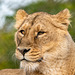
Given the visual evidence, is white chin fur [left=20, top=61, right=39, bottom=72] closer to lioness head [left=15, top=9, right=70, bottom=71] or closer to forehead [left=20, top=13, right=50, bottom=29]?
lioness head [left=15, top=9, right=70, bottom=71]

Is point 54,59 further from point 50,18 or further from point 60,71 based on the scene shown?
point 50,18

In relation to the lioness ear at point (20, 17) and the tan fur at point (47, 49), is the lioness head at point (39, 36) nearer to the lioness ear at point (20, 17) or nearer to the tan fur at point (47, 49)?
the tan fur at point (47, 49)

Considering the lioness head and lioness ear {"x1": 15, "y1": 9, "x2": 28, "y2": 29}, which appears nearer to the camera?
the lioness head

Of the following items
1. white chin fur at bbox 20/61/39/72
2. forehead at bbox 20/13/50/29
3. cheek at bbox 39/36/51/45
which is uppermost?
forehead at bbox 20/13/50/29

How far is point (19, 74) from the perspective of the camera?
6547 millimetres

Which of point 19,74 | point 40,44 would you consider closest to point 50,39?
point 40,44

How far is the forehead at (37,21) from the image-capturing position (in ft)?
19.0

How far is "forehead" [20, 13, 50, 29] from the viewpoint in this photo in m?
5.80

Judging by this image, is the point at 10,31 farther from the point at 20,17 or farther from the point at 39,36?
the point at 39,36

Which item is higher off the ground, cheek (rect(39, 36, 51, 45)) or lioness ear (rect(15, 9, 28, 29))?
Answer: lioness ear (rect(15, 9, 28, 29))

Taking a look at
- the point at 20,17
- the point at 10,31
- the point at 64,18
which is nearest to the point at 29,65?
the point at 64,18

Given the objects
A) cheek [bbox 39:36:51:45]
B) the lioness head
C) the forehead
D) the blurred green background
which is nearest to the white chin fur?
the lioness head

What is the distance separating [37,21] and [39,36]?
0.36 m

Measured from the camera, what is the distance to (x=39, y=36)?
18.7ft
